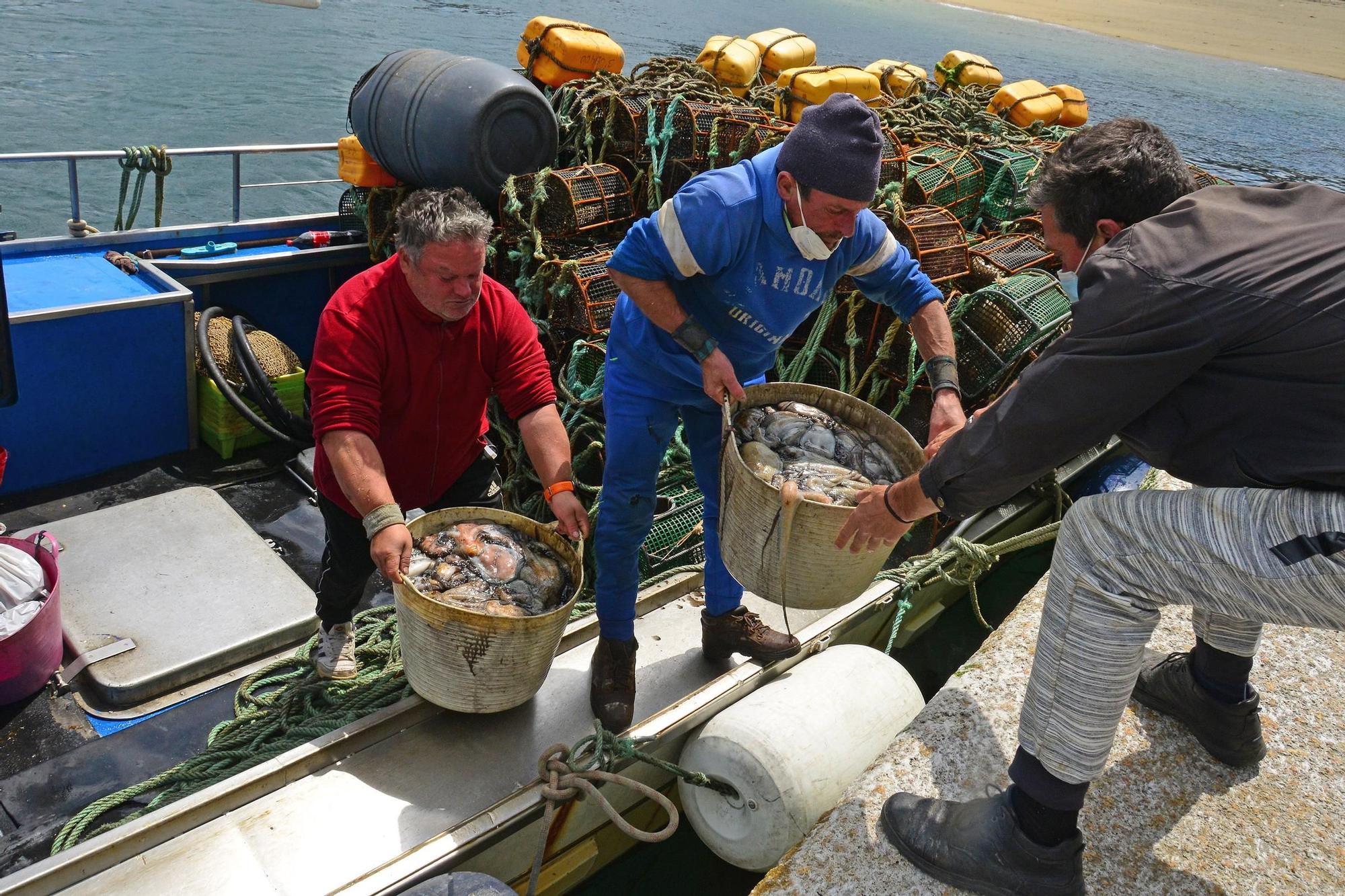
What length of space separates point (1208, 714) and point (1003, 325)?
248 cm

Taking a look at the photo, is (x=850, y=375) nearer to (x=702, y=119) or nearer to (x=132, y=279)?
(x=702, y=119)

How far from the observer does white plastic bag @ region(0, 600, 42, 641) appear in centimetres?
340

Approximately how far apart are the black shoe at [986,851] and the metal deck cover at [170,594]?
113 inches

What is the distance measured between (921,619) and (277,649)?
9.80ft

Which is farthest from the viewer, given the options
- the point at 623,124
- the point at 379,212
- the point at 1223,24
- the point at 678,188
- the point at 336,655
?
the point at 1223,24

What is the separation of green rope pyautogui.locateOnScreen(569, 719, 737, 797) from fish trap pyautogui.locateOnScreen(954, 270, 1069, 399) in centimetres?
272

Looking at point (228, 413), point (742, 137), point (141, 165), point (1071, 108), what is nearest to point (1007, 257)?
point (742, 137)

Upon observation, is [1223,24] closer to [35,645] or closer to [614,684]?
[614,684]

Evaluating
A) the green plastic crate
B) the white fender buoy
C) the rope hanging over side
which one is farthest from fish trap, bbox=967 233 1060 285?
the rope hanging over side

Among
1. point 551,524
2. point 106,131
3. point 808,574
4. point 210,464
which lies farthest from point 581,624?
point 106,131

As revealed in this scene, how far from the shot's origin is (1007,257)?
553 centimetres

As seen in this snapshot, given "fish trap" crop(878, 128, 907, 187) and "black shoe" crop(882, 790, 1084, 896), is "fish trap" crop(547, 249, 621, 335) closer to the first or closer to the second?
"fish trap" crop(878, 128, 907, 187)

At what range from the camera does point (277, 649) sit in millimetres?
4160

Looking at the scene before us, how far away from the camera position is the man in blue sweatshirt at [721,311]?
2822 millimetres
